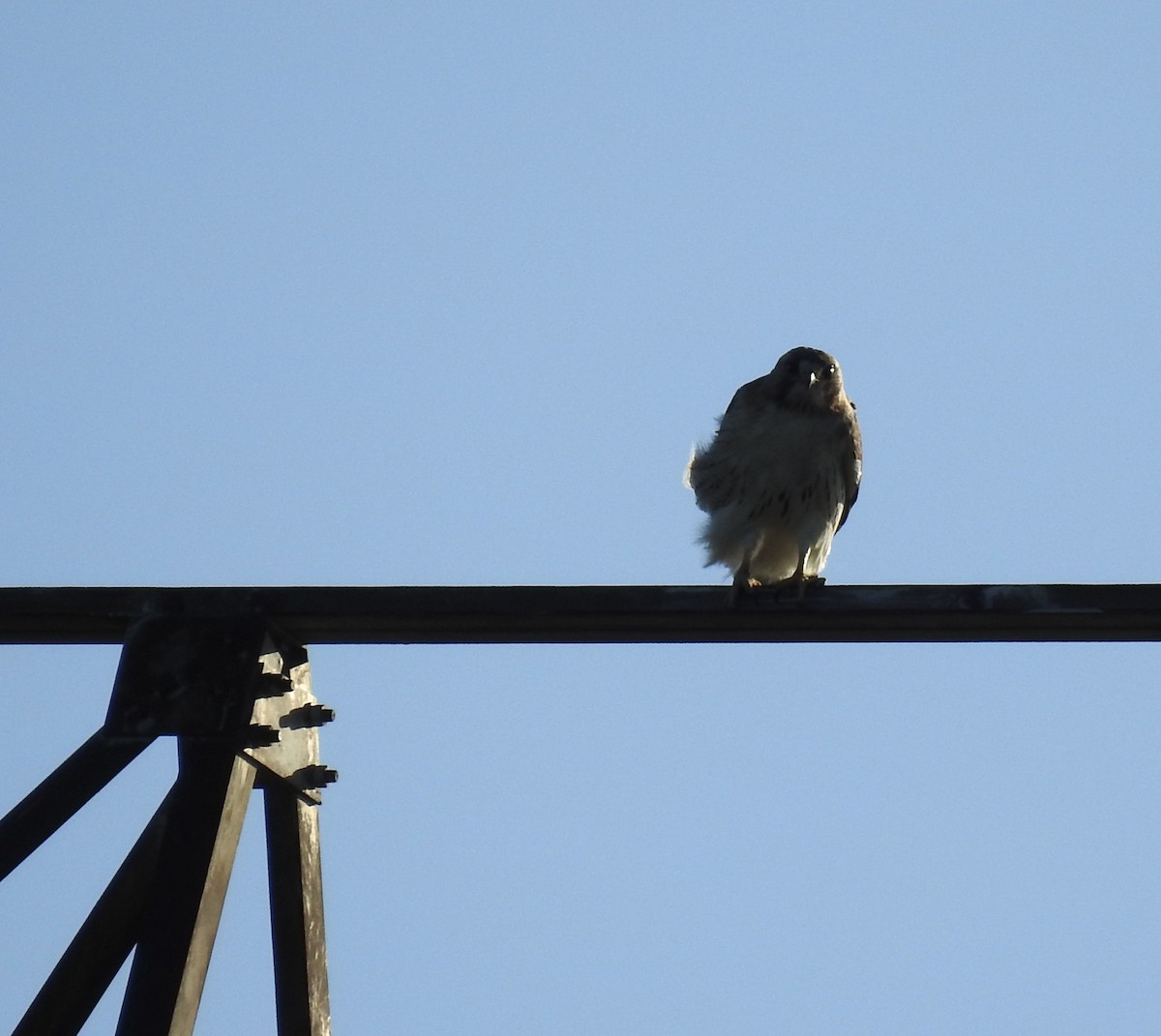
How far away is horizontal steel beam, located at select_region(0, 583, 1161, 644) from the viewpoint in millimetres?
3283

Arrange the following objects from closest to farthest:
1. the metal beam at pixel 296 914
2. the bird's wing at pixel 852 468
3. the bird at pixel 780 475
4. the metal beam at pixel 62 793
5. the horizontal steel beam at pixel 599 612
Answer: the metal beam at pixel 62 793, the metal beam at pixel 296 914, the horizontal steel beam at pixel 599 612, the bird at pixel 780 475, the bird's wing at pixel 852 468

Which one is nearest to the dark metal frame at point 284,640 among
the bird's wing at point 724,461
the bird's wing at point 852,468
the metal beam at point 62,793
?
the metal beam at point 62,793

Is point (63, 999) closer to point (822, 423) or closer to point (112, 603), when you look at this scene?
point (112, 603)

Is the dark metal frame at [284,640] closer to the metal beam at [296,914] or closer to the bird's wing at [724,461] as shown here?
the metal beam at [296,914]

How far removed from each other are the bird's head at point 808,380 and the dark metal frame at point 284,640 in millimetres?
3840

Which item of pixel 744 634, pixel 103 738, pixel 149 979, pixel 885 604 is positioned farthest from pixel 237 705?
pixel 885 604

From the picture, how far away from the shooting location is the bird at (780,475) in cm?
679

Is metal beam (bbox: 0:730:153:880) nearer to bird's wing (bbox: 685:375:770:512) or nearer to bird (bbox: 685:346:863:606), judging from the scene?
bird (bbox: 685:346:863:606)

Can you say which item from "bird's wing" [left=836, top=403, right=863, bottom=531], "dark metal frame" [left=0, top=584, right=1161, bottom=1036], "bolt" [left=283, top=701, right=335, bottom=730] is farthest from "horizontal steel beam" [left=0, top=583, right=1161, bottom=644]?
"bird's wing" [left=836, top=403, right=863, bottom=531]

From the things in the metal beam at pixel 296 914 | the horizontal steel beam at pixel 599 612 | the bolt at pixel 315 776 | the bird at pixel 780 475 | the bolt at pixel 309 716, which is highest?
the bird at pixel 780 475

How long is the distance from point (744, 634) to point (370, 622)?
0.75m

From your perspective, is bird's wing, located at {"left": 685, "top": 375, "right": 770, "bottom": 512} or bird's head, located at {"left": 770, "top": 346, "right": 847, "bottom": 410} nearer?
bird's wing, located at {"left": 685, "top": 375, "right": 770, "bottom": 512}

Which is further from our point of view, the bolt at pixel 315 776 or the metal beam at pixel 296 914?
the bolt at pixel 315 776

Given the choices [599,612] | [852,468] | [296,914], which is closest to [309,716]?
[296,914]
